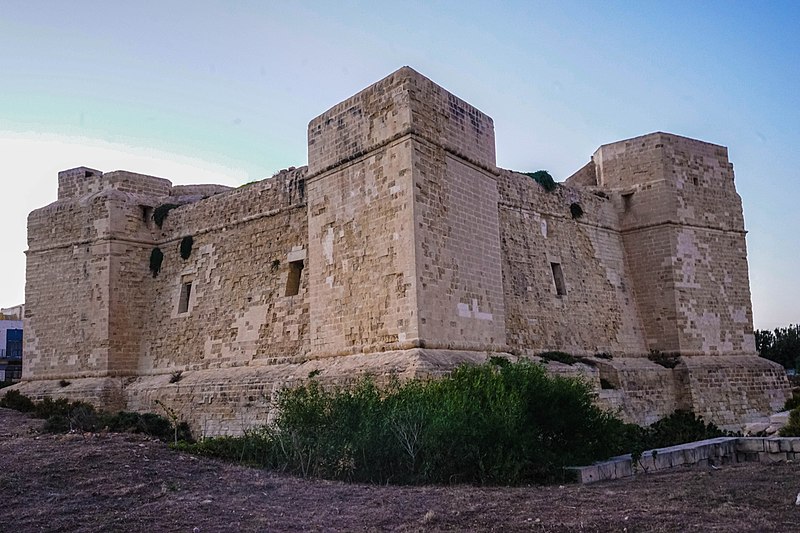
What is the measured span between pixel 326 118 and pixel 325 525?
944cm

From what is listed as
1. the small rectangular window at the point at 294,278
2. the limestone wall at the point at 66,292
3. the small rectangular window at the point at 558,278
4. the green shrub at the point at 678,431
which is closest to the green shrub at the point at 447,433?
the green shrub at the point at 678,431

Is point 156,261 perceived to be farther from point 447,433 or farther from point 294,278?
point 447,433

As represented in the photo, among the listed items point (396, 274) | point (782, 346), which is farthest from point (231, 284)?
point (782, 346)

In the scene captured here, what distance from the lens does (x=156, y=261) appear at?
724 inches

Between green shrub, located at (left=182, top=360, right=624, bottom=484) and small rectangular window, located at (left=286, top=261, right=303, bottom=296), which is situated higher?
small rectangular window, located at (left=286, top=261, right=303, bottom=296)

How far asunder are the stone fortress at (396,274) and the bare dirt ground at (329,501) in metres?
3.53

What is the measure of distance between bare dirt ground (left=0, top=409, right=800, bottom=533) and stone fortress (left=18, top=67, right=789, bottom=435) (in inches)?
139

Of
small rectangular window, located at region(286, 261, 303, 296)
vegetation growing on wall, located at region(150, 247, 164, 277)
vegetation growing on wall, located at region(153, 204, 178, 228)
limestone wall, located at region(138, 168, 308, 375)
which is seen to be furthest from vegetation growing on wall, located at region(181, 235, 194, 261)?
small rectangular window, located at region(286, 261, 303, 296)

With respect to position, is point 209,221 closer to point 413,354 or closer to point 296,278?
point 296,278

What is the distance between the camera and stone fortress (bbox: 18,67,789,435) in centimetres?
1219

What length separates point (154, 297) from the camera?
1819cm

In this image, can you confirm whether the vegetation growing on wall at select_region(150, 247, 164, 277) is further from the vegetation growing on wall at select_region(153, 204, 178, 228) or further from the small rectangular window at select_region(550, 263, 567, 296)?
the small rectangular window at select_region(550, 263, 567, 296)

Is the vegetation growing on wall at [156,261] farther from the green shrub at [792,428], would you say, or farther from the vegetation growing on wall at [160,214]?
the green shrub at [792,428]

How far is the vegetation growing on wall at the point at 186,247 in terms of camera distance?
1778 cm
